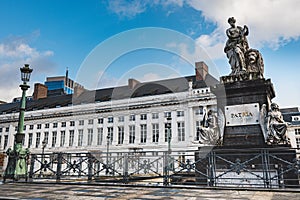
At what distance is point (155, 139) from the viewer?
4803 cm

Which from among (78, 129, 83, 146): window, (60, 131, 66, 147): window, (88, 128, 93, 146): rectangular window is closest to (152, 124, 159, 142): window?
(88, 128, 93, 146): rectangular window

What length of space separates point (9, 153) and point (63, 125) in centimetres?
4715

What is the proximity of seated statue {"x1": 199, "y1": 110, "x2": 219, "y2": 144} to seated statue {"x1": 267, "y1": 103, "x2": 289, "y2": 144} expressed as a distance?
70.1 inches

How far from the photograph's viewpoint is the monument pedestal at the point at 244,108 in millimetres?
9219

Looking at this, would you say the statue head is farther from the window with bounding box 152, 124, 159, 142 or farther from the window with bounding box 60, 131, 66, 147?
the window with bounding box 60, 131, 66, 147

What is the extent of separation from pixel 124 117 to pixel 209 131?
4275cm

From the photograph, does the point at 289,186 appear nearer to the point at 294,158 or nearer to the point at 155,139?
the point at 294,158

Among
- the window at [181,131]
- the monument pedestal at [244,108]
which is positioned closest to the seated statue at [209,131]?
the monument pedestal at [244,108]

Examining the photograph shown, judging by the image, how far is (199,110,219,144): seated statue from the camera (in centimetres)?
957

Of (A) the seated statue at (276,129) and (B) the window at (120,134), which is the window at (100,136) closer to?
(B) the window at (120,134)

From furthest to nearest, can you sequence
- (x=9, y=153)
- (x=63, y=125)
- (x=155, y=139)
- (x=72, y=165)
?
(x=63, y=125) → (x=155, y=139) → (x=9, y=153) → (x=72, y=165)

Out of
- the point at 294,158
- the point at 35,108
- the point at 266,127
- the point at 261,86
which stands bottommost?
the point at 294,158

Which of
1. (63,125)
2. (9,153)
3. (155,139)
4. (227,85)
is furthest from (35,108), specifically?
(227,85)

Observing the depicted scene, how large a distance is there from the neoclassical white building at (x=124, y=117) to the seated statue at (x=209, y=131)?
31.8 metres
